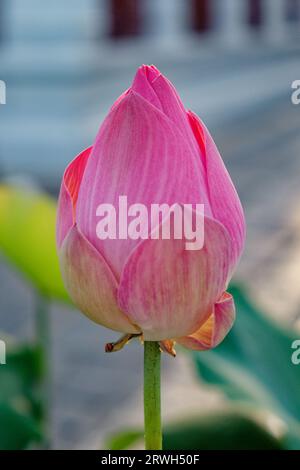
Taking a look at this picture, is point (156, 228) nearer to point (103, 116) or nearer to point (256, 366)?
point (256, 366)

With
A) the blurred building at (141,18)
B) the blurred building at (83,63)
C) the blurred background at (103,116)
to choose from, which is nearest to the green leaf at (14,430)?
the blurred background at (103,116)

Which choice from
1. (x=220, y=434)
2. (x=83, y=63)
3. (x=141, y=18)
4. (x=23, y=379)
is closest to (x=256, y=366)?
(x=220, y=434)

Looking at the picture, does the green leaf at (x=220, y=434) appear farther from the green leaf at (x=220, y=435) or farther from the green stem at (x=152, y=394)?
the green stem at (x=152, y=394)

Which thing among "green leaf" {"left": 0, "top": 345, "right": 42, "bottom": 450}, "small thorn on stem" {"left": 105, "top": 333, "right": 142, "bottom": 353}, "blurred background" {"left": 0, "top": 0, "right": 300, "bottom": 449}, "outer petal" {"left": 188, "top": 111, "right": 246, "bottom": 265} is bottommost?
"small thorn on stem" {"left": 105, "top": 333, "right": 142, "bottom": 353}

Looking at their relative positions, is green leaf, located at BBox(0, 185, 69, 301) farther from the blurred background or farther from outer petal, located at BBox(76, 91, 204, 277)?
outer petal, located at BBox(76, 91, 204, 277)

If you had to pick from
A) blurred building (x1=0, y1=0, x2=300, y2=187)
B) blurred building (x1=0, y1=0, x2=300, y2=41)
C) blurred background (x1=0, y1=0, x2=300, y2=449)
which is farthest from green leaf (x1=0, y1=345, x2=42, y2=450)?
blurred building (x1=0, y1=0, x2=300, y2=41)

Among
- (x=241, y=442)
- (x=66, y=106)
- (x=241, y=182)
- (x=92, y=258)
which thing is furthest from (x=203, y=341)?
(x=66, y=106)

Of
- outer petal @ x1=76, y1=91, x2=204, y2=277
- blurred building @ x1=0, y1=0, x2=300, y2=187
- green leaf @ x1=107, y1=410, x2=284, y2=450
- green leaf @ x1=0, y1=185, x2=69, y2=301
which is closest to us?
outer petal @ x1=76, y1=91, x2=204, y2=277

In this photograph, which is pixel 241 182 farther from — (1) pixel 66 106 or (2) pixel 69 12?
(2) pixel 69 12

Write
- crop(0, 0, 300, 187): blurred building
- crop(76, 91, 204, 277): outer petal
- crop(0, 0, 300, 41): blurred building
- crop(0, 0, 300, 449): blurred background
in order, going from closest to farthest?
crop(76, 91, 204, 277): outer petal
crop(0, 0, 300, 449): blurred background
crop(0, 0, 300, 187): blurred building
crop(0, 0, 300, 41): blurred building
